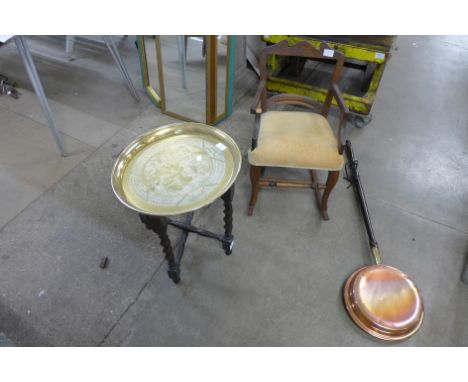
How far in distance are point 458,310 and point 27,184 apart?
2762 mm

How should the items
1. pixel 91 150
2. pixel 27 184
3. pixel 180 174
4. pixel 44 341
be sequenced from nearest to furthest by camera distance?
1. pixel 180 174
2. pixel 44 341
3. pixel 27 184
4. pixel 91 150

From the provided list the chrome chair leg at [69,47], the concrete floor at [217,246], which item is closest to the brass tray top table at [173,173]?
the concrete floor at [217,246]

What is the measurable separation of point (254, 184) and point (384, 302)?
95 cm

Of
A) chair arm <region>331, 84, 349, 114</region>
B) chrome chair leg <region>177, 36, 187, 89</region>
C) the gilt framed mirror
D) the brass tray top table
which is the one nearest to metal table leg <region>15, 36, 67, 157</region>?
the gilt framed mirror

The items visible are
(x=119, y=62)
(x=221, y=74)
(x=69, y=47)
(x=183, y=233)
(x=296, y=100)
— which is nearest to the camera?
(x=183, y=233)

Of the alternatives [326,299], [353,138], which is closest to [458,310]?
[326,299]

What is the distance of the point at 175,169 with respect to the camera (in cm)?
137

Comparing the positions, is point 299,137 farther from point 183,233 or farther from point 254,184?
point 183,233

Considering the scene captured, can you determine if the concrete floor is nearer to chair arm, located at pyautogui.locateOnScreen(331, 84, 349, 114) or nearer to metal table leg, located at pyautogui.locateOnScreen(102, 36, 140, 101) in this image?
metal table leg, located at pyautogui.locateOnScreen(102, 36, 140, 101)

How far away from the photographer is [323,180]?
89.1 inches

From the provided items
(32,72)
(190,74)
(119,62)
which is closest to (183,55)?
(190,74)

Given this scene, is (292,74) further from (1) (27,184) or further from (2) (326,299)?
(1) (27,184)

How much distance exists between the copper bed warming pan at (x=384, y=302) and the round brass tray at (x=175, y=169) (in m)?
0.93

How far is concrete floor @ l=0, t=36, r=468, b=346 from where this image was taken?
60.3 inches
